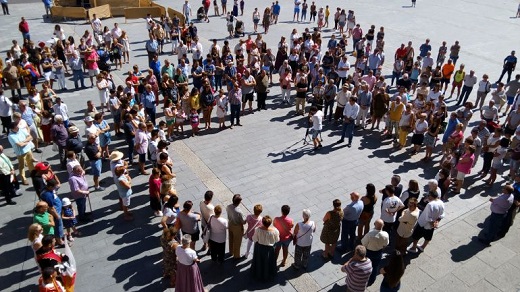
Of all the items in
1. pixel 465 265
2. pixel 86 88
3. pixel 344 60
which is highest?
pixel 344 60

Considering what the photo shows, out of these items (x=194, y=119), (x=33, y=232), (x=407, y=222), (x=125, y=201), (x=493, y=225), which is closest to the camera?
(x=33, y=232)

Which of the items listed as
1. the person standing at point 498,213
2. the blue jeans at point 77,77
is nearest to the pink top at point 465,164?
the person standing at point 498,213

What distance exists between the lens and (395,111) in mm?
13867

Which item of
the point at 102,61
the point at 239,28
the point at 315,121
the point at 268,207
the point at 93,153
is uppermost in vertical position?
the point at 239,28

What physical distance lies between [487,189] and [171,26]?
18.2m

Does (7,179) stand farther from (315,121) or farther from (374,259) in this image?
(374,259)

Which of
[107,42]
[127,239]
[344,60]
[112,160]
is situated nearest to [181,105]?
[112,160]

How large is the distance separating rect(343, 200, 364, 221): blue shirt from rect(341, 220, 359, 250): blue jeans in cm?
11

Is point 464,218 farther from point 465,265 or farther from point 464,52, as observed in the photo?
point 464,52

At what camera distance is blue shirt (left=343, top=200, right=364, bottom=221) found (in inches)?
340

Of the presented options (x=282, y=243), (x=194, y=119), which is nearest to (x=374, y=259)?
(x=282, y=243)

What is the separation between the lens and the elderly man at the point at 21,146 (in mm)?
10781

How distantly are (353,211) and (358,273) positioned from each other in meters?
1.62

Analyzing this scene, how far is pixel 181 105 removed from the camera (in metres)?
14.4
